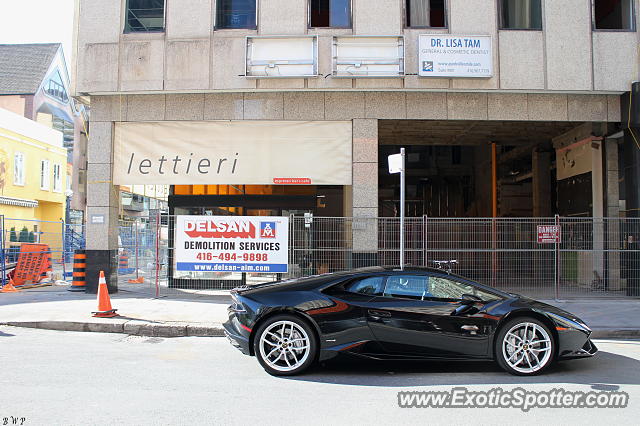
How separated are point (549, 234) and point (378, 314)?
23.6ft

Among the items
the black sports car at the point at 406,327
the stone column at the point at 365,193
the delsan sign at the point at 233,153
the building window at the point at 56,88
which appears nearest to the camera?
the black sports car at the point at 406,327

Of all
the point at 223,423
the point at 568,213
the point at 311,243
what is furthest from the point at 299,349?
the point at 568,213

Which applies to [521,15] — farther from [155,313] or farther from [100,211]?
[100,211]

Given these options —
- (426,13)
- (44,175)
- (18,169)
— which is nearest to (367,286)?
(426,13)

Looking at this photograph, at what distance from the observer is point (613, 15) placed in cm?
1263

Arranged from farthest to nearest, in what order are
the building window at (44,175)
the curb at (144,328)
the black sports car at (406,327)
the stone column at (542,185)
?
the building window at (44,175)
the stone column at (542,185)
the curb at (144,328)
the black sports car at (406,327)

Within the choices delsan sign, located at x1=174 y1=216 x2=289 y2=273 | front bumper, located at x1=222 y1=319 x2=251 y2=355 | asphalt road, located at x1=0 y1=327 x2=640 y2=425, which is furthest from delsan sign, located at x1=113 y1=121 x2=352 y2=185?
front bumper, located at x1=222 y1=319 x2=251 y2=355

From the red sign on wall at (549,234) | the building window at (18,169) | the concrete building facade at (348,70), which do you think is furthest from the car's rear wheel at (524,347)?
the building window at (18,169)

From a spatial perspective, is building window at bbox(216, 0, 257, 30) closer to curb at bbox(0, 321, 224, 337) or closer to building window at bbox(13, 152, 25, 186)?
curb at bbox(0, 321, 224, 337)

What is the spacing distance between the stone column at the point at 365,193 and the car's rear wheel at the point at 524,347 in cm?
605

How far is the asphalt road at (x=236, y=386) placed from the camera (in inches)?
179

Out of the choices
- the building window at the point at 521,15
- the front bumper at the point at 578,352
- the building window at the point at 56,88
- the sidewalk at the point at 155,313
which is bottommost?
the sidewalk at the point at 155,313

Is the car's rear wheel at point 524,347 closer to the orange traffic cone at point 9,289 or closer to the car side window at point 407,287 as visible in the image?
the car side window at point 407,287

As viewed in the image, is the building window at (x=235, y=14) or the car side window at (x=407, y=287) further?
the building window at (x=235, y=14)
